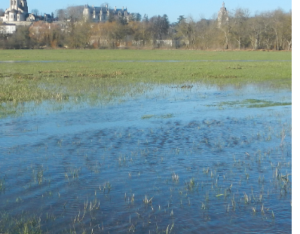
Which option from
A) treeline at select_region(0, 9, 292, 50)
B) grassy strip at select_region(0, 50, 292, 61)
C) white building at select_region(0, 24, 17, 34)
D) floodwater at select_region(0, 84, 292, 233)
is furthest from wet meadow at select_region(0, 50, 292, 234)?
white building at select_region(0, 24, 17, 34)

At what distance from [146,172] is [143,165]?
1.78 feet

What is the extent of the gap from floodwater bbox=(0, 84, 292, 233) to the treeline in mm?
89506

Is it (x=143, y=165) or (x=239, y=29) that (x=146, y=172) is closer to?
(x=143, y=165)

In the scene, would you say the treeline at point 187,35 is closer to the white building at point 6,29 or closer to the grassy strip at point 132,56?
the white building at point 6,29

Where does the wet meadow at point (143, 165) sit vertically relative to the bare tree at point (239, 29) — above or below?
below

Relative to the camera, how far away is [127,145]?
36.8 feet

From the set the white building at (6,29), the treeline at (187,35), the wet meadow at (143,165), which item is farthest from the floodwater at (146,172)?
the white building at (6,29)

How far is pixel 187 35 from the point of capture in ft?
407

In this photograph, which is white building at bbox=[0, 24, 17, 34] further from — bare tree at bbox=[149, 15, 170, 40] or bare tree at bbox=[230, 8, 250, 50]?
bare tree at bbox=[230, 8, 250, 50]

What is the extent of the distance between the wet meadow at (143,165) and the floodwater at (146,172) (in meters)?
0.02

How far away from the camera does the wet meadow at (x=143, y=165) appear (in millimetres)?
6316

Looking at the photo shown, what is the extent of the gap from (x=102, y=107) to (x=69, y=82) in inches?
410

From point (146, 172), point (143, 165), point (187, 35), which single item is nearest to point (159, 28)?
point (187, 35)
